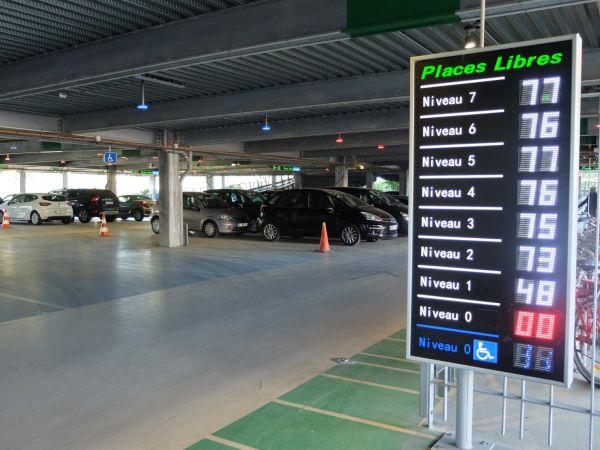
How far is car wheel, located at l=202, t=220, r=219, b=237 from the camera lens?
694 inches

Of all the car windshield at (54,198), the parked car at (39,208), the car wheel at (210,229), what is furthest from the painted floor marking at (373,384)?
the car windshield at (54,198)

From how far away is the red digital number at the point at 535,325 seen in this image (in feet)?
9.14

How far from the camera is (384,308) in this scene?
730 cm

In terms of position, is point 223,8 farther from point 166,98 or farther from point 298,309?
point 166,98

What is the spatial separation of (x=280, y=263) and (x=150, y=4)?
652 cm

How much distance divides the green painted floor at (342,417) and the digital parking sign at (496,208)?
0.71 metres

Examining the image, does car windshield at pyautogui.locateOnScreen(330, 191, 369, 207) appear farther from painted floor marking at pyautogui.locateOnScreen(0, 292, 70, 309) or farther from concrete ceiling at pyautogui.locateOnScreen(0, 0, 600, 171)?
painted floor marking at pyautogui.locateOnScreen(0, 292, 70, 309)

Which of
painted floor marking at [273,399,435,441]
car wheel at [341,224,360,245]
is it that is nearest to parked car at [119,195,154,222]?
car wheel at [341,224,360,245]

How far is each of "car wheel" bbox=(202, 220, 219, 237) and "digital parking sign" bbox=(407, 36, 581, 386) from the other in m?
14.8

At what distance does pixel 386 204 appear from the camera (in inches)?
716

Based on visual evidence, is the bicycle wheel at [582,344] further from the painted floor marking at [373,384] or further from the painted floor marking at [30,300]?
the painted floor marking at [30,300]

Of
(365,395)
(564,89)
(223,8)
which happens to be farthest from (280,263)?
(564,89)

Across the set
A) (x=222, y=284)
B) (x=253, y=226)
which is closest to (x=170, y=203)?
(x=253, y=226)

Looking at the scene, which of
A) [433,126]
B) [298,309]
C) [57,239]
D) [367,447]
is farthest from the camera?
[57,239]
